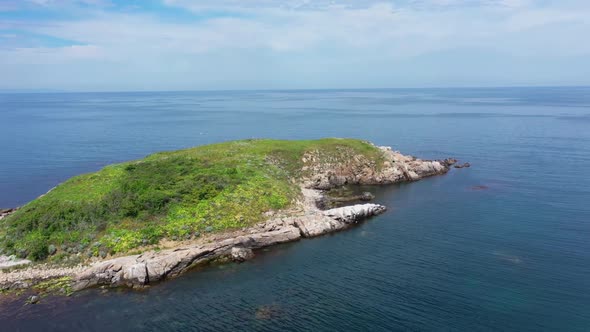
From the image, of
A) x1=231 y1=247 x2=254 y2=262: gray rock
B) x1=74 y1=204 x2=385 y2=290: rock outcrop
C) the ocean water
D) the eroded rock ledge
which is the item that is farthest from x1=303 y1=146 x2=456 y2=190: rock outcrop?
→ x1=231 y1=247 x2=254 y2=262: gray rock

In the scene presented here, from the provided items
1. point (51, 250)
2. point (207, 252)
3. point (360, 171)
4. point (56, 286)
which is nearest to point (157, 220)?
point (207, 252)

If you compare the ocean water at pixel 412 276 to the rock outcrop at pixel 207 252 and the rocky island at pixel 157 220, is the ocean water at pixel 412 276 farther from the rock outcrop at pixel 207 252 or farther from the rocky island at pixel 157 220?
the rocky island at pixel 157 220

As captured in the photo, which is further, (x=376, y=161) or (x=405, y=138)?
(x=405, y=138)

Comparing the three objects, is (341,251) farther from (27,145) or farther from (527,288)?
(27,145)

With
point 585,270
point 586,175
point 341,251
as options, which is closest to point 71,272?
point 341,251

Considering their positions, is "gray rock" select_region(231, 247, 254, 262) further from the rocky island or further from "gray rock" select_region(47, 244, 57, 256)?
"gray rock" select_region(47, 244, 57, 256)

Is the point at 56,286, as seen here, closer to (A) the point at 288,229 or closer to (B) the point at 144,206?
(B) the point at 144,206
